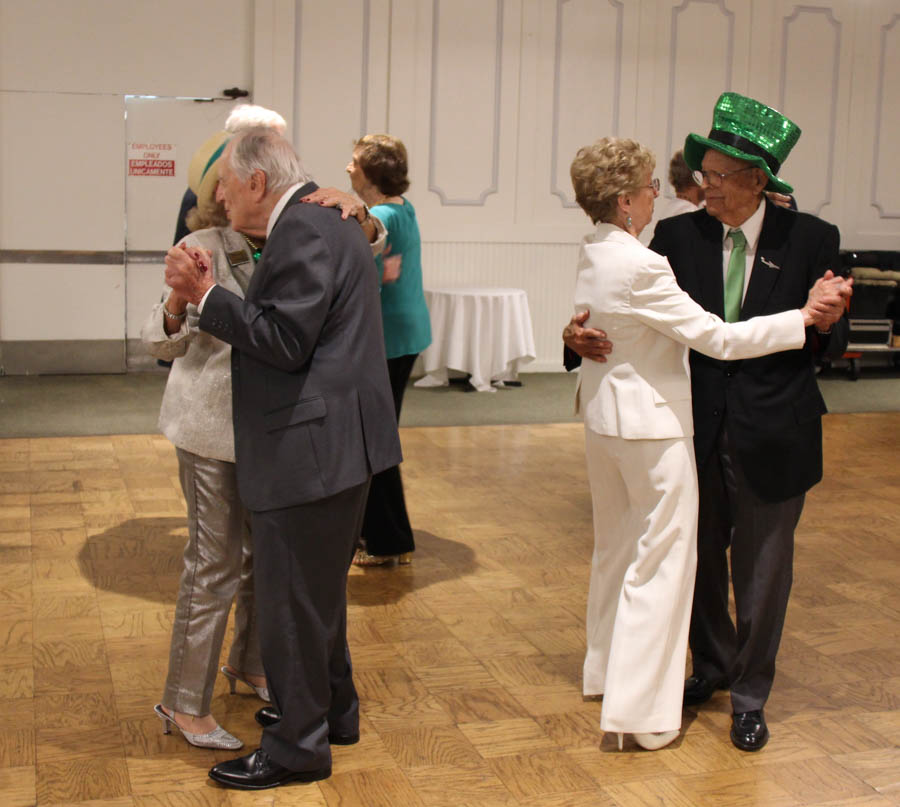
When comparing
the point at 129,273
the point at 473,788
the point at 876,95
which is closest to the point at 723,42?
the point at 876,95

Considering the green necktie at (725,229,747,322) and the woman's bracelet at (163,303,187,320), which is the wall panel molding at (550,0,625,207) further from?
the woman's bracelet at (163,303,187,320)

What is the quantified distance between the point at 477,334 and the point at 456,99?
6.34 ft

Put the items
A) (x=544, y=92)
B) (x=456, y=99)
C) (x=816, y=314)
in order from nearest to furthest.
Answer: (x=816, y=314), (x=456, y=99), (x=544, y=92)

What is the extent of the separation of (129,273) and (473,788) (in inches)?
256

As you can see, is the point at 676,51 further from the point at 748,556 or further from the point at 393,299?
the point at 748,556

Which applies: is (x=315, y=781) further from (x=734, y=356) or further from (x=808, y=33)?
(x=808, y=33)

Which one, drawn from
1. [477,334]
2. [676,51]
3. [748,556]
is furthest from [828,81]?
[748,556]

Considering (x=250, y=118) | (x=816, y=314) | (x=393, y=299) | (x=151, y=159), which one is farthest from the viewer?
(x=151, y=159)

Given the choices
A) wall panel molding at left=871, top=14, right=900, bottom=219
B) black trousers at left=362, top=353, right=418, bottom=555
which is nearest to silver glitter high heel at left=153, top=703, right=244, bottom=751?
black trousers at left=362, top=353, right=418, bottom=555

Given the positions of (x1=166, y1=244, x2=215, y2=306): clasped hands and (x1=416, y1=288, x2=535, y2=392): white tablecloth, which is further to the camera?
(x1=416, y1=288, x2=535, y2=392): white tablecloth

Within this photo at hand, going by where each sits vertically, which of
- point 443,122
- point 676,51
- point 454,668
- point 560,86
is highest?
point 676,51

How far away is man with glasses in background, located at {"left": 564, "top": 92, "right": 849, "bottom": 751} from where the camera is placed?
2.74 m

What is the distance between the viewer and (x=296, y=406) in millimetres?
2357

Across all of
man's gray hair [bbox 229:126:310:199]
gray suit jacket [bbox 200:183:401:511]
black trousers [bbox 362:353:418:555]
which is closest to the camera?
gray suit jacket [bbox 200:183:401:511]
